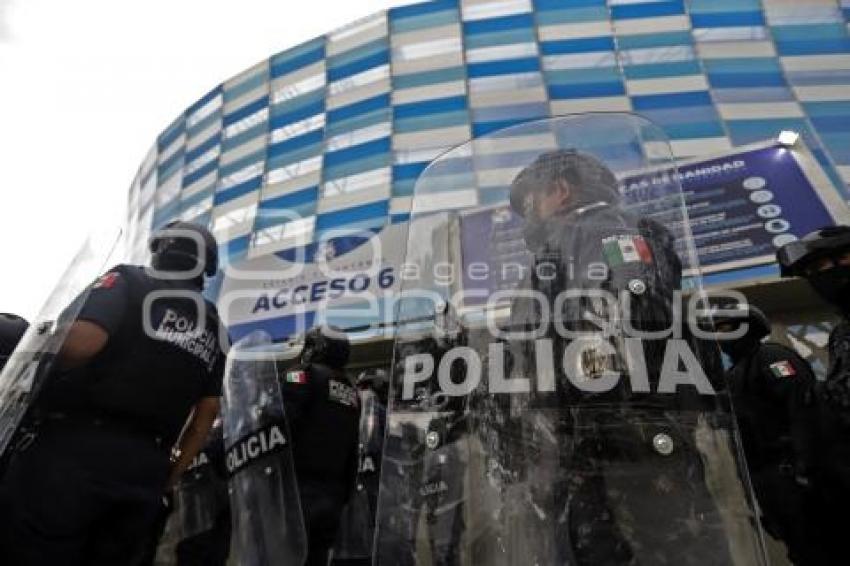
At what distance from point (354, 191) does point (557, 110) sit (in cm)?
379

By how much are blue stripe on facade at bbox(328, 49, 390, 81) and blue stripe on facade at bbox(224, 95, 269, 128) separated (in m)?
1.61

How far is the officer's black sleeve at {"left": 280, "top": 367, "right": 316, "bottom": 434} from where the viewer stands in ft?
7.16

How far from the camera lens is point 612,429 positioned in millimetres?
914

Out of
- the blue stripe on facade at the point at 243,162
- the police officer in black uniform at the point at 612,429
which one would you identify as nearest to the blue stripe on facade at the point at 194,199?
the blue stripe on facade at the point at 243,162

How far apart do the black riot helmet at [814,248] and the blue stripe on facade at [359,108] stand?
10.3 m

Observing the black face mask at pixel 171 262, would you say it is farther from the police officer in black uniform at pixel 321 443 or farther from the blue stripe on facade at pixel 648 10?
the blue stripe on facade at pixel 648 10

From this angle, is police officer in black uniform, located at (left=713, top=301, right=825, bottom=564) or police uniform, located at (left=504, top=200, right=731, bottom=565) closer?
police uniform, located at (left=504, top=200, right=731, bottom=565)

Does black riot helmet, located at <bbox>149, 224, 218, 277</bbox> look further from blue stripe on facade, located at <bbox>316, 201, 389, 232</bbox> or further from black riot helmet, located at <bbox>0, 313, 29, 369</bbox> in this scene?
blue stripe on facade, located at <bbox>316, 201, 389, 232</bbox>

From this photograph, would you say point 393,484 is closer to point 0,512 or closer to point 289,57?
point 0,512

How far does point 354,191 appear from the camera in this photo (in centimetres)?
1065

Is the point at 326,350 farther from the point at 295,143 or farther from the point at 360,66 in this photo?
the point at 360,66

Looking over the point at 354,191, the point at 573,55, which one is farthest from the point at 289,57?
the point at 573,55

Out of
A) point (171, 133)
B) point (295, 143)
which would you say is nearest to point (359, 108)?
point (295, 143)

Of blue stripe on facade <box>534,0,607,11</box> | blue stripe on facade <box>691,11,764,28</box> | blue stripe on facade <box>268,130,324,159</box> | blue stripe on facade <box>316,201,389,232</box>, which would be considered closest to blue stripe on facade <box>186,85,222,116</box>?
blue stripe on facade <box>268,130,324,159</box>
